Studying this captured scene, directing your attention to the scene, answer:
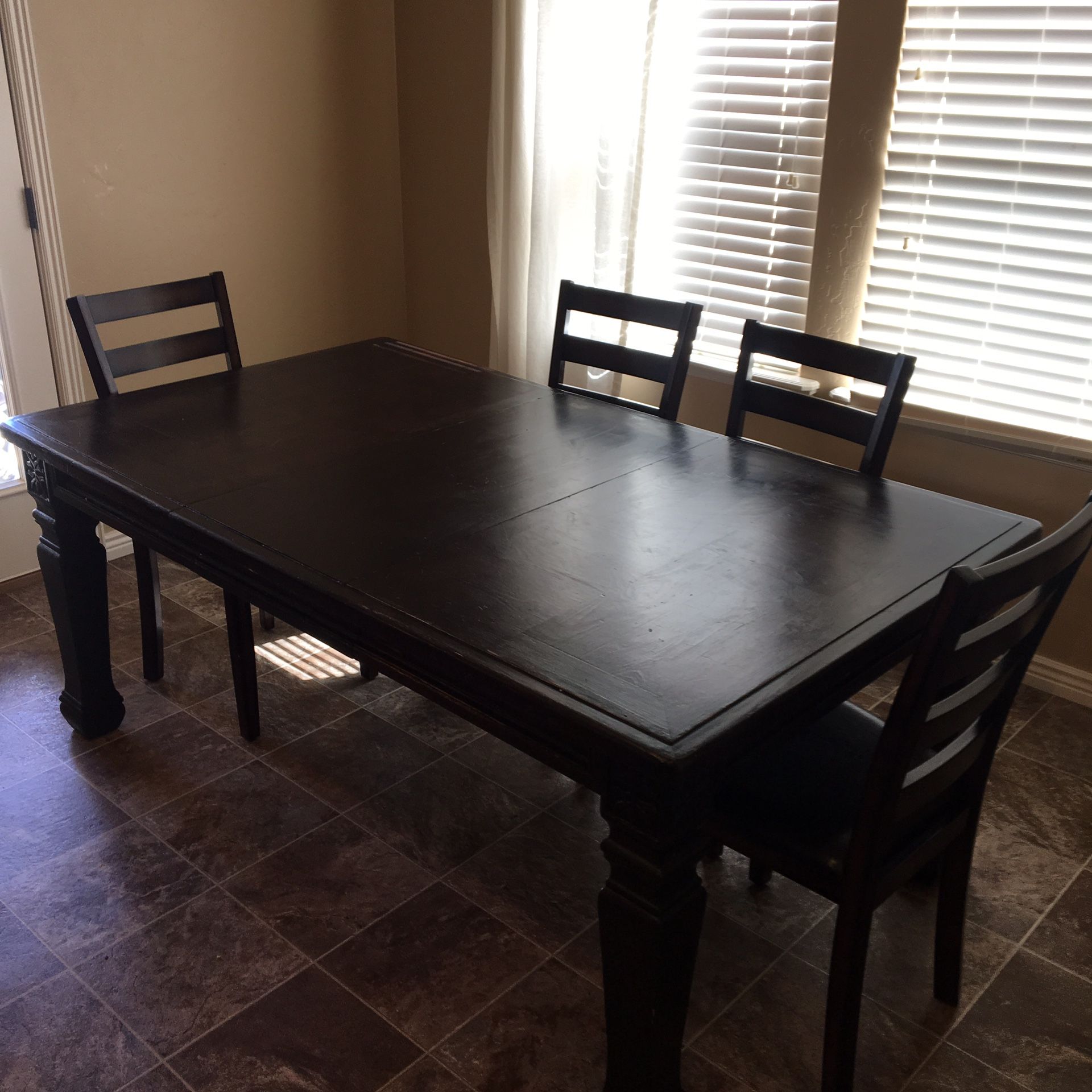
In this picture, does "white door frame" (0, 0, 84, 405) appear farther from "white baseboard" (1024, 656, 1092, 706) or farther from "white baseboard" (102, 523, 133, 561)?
"white baseboard" (1024, 656, 1092, 706)

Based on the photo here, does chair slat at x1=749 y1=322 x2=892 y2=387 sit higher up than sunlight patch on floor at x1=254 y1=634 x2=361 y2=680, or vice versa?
chair slat at x1=749 y1=322 x2=892 y2=387

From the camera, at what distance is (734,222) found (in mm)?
3145

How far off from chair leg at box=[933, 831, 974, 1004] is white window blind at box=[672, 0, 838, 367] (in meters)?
1.72

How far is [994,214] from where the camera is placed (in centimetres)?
265

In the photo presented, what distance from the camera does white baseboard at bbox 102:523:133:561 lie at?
11.6 ft

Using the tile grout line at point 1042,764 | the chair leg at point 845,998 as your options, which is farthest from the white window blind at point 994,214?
the chair leg at point 845,998

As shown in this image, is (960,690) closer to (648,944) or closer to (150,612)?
(648,944)

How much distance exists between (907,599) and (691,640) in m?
0.37

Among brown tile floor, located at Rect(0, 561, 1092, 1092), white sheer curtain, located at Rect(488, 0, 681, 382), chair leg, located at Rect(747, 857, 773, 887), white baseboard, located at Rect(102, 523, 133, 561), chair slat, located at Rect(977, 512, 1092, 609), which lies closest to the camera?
chair slat, located at Rect(977, 512, 1092, 609)

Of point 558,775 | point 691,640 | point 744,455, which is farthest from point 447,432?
point 691,640

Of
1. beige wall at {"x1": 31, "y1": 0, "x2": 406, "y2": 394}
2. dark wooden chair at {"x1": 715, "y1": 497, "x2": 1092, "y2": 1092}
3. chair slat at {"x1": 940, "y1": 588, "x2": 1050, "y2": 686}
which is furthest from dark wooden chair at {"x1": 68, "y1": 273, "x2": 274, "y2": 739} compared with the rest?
chair slat at {"x1": 940, "y1": 588, "x2": 1050, "y2": 686}

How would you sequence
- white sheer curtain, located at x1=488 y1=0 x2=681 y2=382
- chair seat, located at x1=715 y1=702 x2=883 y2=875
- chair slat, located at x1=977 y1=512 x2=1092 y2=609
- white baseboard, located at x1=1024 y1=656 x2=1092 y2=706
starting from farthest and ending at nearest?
white sheer curtain, located at x1=488 y1=0 x2=681 y2=382
white baseboard, located at x1=1024 y1=656 x2=1092 y2=706
chair seat, located at x1=715 y1=702 x2=883 y2=875
chair slat, located at x1=977 y1=512 x2=1092 y2=609

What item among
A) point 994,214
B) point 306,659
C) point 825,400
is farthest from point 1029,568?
point 306,659

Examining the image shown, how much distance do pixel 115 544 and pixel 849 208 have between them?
248 cm
